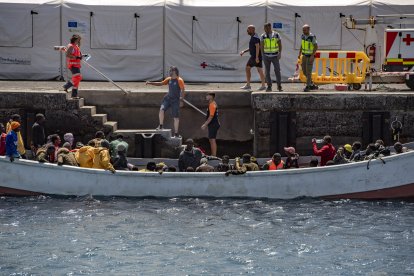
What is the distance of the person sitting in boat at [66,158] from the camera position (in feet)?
77.6

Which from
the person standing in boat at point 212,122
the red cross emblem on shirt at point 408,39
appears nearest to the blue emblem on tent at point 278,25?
the red cross emblem on shirt at point 408,39

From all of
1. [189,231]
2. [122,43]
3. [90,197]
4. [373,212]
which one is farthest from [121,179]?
[122,43]

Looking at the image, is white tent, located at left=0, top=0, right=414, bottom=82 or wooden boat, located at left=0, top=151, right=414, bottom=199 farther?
white tent, located at left=0, top=0, right=414, bottom=82

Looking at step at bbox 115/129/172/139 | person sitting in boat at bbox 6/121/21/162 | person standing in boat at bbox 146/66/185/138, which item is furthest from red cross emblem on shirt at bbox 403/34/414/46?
person sitting in boat at bbox 6/121/21/162

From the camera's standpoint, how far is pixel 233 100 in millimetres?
27609

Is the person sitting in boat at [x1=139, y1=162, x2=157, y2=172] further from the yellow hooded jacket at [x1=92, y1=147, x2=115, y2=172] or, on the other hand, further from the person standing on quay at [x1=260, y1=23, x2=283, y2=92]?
the person standing on quay at [x1=260, y1=23, x2=283, y2=92]

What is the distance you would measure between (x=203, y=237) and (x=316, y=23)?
11259 mm

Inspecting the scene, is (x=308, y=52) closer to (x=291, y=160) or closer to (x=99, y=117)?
(x=291, y=160)

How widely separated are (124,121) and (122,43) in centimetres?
401

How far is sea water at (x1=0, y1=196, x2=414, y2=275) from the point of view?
19344 mm

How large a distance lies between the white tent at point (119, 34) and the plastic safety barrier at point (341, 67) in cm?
440

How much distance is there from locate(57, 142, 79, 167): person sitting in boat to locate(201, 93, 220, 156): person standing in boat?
3.30m

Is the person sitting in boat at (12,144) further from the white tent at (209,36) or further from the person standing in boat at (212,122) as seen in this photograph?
the white tent at (209,36)

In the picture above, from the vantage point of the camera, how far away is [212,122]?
26.3 meters
